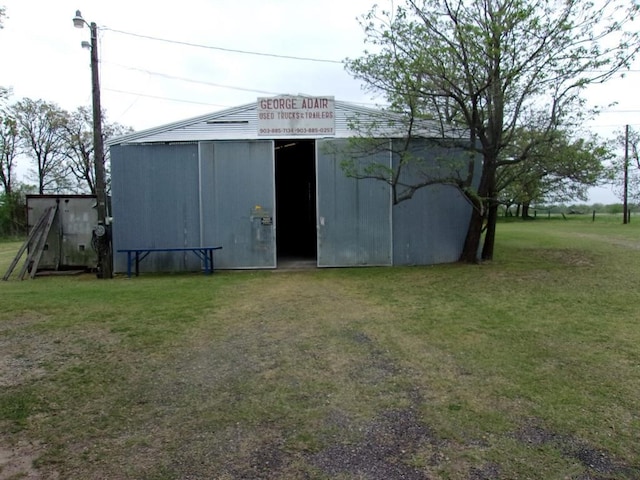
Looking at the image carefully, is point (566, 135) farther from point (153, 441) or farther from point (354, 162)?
point (153, 441)

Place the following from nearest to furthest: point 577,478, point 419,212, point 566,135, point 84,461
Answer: point 577,478
point 84,461
point 566,135
point 419,212

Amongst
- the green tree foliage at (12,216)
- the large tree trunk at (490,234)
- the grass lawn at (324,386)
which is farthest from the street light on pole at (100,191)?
the green tree foliage at (12,216)

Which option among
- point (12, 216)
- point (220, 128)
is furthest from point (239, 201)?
point (12, 216)

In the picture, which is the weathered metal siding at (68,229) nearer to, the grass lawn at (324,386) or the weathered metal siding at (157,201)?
the weathered metal siding at (157,201)

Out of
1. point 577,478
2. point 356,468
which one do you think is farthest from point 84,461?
point 577,478

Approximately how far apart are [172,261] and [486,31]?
8748mm

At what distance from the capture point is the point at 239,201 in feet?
37.8

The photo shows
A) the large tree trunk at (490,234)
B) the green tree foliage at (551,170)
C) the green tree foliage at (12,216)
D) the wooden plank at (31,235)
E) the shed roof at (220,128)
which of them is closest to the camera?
the green tree foliage at (551,170)

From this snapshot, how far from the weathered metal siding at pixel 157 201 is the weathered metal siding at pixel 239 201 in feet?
1.15

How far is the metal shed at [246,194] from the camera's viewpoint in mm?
11445

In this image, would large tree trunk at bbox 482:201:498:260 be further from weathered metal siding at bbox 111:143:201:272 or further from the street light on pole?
the street light on pole

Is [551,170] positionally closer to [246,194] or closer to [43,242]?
[246,194]

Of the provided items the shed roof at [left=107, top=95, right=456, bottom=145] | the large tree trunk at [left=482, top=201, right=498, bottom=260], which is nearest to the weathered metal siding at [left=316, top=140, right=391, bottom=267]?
the shed roof at [left=107, top=95, right=456, bottom=145]

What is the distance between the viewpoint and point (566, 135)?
32.5 feet
